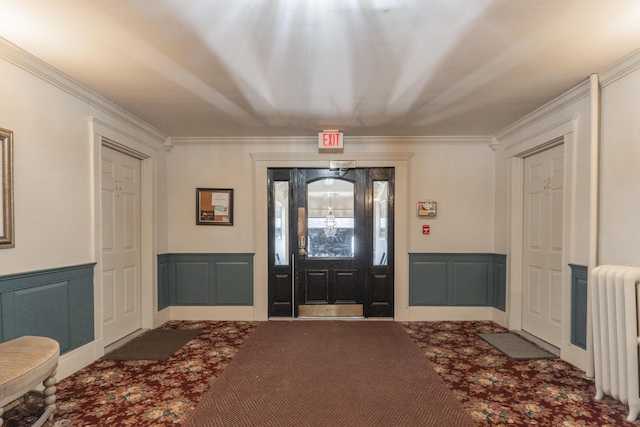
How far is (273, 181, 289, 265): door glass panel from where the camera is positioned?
4.52m

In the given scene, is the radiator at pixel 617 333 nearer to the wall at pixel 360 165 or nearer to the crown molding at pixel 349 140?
the wall at pixel 360 165

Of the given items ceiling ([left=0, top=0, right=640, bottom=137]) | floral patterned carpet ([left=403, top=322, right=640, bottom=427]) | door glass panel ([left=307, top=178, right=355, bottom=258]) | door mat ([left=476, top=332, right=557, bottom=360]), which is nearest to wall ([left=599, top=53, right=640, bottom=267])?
ceiling ([left=0, top=0, right=640, bottom=137])

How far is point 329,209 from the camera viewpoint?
4.51m

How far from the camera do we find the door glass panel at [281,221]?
4.52m

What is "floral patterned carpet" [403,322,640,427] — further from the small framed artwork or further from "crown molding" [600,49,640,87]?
"crown molding" [600,49,640,87]

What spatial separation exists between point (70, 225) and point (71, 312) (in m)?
0.77

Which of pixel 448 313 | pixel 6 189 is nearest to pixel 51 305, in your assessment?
pixel 6 189

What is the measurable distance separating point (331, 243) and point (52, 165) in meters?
3.15

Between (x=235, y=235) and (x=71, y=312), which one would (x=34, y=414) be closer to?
(x=71, y=312)

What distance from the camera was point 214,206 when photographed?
4.45 metres

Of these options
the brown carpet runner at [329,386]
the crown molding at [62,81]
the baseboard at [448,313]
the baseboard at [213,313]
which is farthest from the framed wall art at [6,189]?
the baseboard at [448,313]

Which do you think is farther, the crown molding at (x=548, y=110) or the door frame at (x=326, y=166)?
the door frame at (x=326, y=166)

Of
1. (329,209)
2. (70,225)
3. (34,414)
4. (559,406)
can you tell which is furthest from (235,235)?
(559,406)

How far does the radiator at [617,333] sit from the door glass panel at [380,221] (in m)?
2.43
